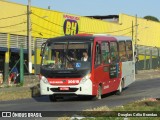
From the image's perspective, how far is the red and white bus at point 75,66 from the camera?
67.5ft

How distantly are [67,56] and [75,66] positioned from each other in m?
0.65

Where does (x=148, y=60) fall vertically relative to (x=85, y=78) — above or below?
above

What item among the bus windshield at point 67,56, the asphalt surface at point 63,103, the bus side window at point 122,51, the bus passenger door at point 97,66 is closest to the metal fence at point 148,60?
the bus side window at point 122,51

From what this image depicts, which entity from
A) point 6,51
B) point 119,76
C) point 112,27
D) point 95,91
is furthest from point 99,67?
point 112,27

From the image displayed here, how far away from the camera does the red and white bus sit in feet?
67.5

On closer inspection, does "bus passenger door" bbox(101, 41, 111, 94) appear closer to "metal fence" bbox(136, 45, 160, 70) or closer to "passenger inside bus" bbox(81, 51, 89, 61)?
"passenger inside bus" bbox(81, 51, 89, 61)

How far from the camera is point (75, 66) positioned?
2064 cm

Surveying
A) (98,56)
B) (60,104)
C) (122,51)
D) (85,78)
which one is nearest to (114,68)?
(122,51)

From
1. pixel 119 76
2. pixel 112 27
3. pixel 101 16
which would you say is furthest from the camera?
pixel 101 16

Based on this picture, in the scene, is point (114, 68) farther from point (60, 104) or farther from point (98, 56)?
point (60, 104)

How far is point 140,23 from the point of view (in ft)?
267

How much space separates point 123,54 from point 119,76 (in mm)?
1594

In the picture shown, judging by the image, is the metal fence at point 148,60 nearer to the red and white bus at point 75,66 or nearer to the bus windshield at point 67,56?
the red and white bus at point 75,66

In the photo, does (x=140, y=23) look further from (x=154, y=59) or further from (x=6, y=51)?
(x=6, y=51)
